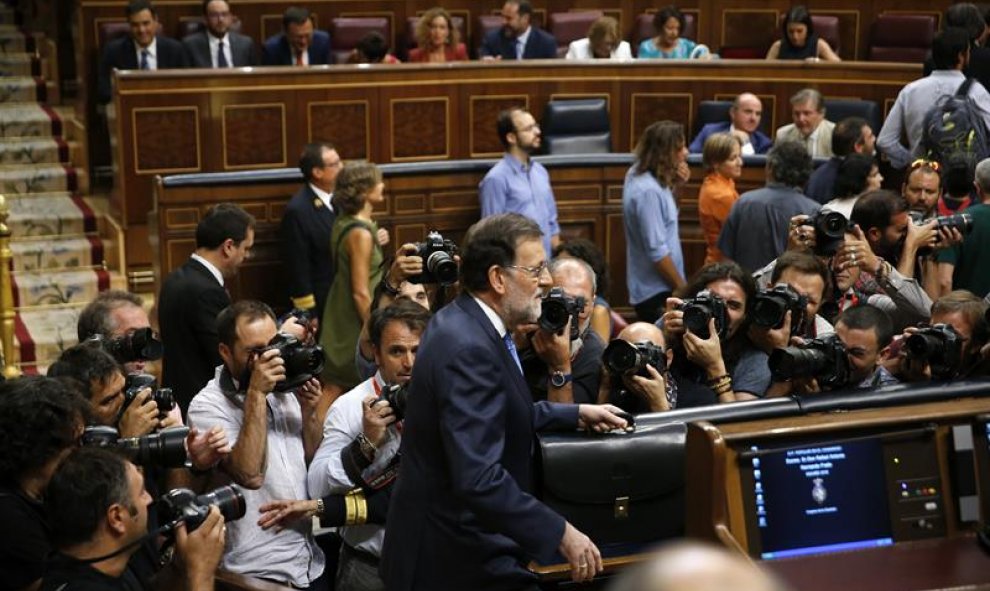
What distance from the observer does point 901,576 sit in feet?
9.20

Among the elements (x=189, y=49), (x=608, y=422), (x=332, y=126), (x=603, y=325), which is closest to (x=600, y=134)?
(x=332, y=126)

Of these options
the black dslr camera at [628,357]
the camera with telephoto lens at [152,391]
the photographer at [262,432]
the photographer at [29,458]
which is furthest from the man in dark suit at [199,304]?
the black dslr camera at [628,357]

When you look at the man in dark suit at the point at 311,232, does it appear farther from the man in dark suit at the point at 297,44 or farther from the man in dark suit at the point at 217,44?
the man in dark suit at the point at 297,44

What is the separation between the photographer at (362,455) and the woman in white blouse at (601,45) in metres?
5.35

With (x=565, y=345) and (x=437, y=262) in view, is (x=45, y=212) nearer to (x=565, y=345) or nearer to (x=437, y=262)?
(x=437, y=262)

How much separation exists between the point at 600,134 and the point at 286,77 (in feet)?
6.13

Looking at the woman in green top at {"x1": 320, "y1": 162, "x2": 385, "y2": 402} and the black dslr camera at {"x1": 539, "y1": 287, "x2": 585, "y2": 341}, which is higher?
the black dslr camera at {"x1": 539, "y1": 287, "x2": 585, "y2": 341}

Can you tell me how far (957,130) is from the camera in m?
6.34

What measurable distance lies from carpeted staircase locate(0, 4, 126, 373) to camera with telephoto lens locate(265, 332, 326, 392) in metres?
3.61

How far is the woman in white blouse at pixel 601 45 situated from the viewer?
29.0ft

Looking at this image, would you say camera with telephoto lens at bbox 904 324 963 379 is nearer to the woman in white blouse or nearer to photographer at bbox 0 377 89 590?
photographer at bbox 0 377 89 590

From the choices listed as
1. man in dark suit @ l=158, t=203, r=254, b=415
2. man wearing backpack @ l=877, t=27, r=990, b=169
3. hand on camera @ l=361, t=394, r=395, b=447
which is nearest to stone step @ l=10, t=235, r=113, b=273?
man in dark suit @ l=158, t=203, r=254, b=415

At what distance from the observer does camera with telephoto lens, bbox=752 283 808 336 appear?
3.79 metres

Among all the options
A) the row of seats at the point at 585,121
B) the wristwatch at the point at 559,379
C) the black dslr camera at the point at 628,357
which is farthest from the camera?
the row of seats at the point at 585,121
